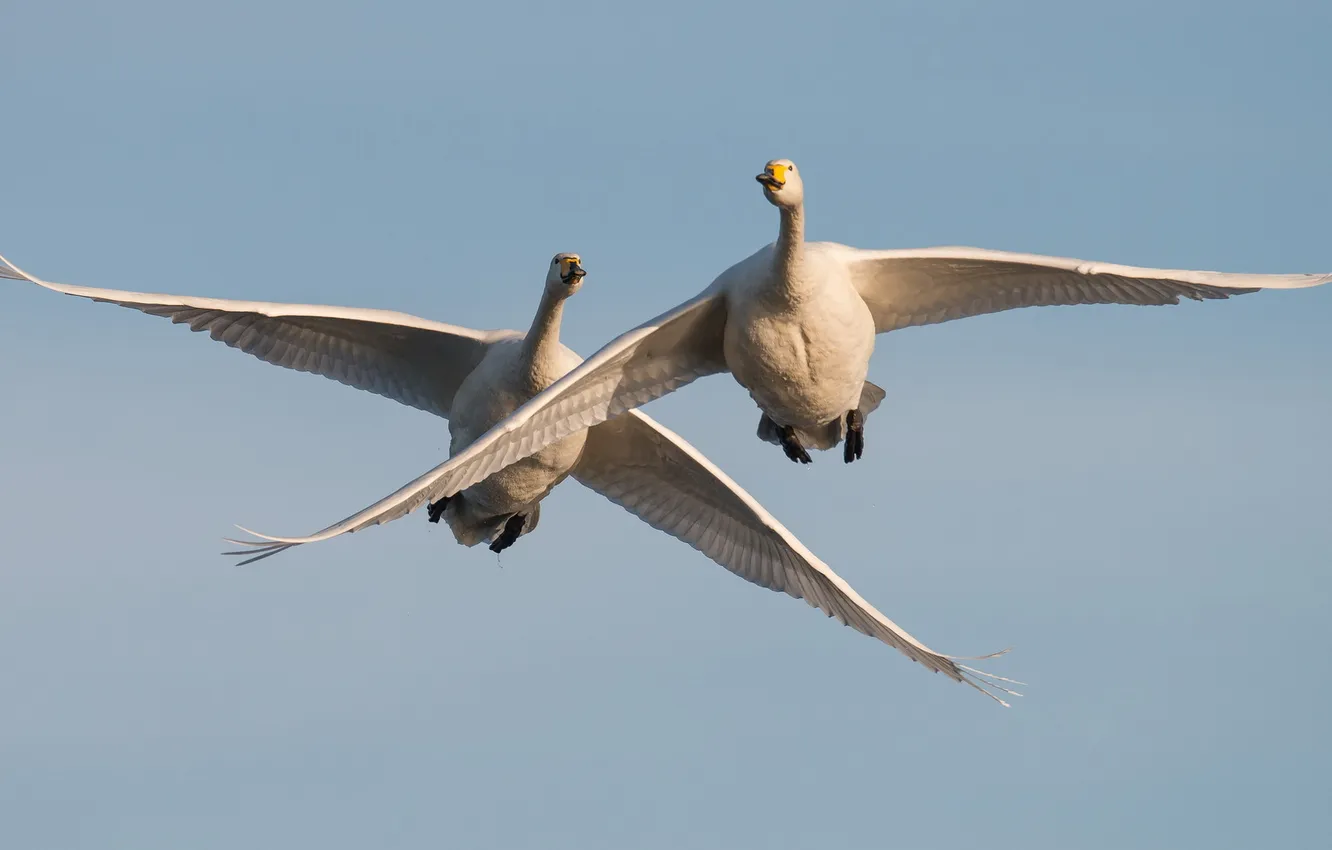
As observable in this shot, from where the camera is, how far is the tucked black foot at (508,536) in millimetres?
28984

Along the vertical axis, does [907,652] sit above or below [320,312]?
below

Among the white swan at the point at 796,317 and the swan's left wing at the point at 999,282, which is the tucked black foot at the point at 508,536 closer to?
the white swan at the point at 796,317

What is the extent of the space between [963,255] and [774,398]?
221cm

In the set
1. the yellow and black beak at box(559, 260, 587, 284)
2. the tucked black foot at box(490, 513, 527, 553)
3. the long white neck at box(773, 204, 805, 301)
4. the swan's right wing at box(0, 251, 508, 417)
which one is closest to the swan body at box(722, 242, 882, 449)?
the long white neck at box(773, 204, 805, 301)

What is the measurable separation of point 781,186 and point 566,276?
3272 mm

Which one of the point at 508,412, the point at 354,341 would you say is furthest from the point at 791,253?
the point at 354,341

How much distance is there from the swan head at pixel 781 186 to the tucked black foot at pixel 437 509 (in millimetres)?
6509

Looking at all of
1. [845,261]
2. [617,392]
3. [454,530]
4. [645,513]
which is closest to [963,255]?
[845,261]

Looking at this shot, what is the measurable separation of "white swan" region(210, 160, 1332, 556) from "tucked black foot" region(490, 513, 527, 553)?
398cm

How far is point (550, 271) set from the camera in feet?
87.2

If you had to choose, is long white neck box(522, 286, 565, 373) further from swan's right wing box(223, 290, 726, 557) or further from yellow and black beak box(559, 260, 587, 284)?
swan's right wing box(223, 290, 726, 557)

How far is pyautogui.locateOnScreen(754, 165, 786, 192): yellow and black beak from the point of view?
2380cm

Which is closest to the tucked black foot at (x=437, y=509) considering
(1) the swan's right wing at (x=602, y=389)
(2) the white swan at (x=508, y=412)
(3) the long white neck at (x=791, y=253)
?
(2) the white swan at (x=508, y=412)

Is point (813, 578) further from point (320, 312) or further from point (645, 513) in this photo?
point (320, 312)
